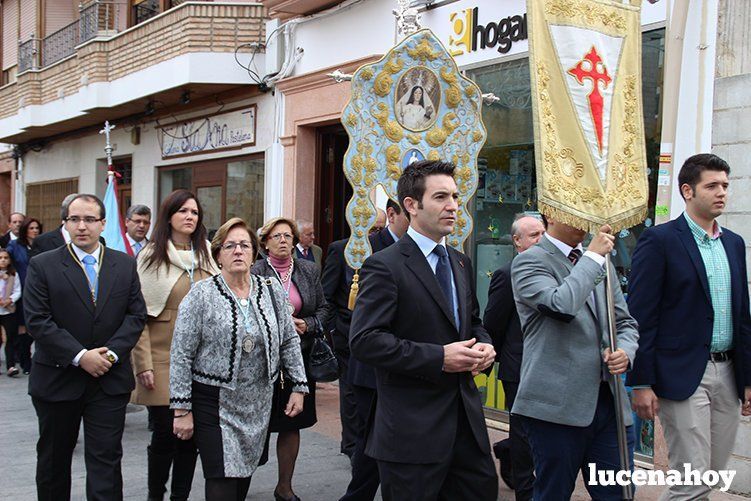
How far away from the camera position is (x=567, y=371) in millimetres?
4199

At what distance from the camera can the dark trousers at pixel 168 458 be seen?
5699mm

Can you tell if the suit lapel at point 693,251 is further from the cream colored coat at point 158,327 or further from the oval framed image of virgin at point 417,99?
the cream colored coat at point 158,327

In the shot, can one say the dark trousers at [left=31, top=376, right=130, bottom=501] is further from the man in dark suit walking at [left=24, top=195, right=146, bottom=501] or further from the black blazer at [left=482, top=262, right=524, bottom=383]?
the black blazer at [left=482, top=262, right=524, bottom=383]

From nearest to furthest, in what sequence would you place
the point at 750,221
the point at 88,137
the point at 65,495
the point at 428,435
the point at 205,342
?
the point at 428,435 < the point at 205,342 < the point at 65,495 < the point at 750,221 < the point at 88,137

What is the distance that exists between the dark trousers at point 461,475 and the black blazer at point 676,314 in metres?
1.13

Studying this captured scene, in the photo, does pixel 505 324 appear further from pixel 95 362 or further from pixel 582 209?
pixel 95 362

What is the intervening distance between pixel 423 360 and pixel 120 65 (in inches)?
574

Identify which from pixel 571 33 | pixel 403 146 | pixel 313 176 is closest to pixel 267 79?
pixel 313 176

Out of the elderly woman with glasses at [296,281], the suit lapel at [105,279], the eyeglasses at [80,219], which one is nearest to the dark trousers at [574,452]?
the elderly woman with glasses at [296,281]

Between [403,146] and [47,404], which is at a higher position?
[403,146]

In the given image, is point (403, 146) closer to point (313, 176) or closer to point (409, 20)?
point (409, 20)

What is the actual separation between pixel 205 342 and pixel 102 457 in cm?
98

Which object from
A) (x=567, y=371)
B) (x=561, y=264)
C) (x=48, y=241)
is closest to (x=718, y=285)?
(x=561, y=264)

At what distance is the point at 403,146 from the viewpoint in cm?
663
